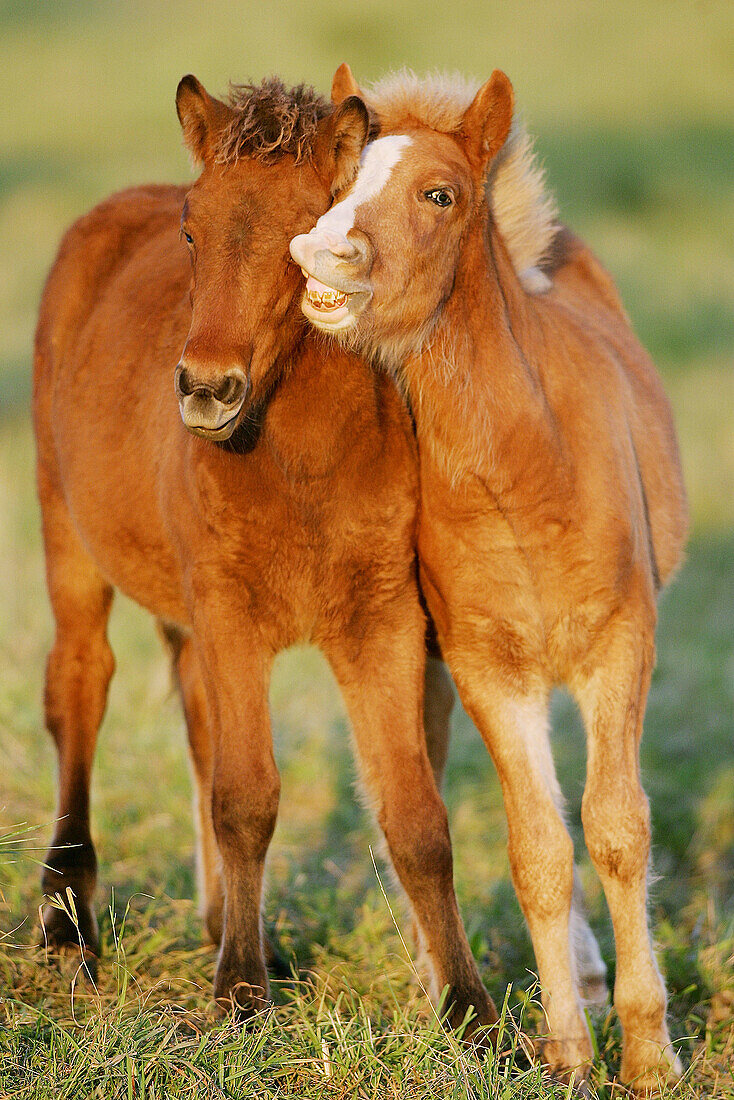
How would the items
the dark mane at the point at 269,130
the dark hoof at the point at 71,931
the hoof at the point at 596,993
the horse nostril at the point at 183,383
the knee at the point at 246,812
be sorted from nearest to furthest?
the horse nostril at the point at 183,383, the dark mane at the point at 269,130, the knee at the point at 246,812, the hoof at the point at 596,993, the dark hoof at the point at 71,931

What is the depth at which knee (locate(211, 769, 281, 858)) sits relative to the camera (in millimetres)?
3900

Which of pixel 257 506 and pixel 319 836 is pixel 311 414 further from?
pixel 319 836

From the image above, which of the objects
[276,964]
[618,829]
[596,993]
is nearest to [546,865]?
[618,829]

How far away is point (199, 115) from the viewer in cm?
367

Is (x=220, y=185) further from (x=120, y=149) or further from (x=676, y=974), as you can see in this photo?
(x=120, y=149)

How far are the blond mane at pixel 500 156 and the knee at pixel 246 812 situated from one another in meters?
1.83

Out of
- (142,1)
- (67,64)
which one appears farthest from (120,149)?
(142,1)

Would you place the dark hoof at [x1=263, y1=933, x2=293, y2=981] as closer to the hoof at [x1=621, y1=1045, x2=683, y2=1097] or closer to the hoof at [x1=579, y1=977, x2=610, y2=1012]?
the hoof at [x1=579, y1=977, x2=610, y2=1012]

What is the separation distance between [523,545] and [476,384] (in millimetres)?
498

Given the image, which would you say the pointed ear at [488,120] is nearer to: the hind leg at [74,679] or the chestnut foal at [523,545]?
the chestnut foal at [523,545]

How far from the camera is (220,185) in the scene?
139 inches

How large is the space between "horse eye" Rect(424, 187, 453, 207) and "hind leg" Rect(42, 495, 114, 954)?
229 centimetres

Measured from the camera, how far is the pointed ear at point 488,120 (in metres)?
3.73

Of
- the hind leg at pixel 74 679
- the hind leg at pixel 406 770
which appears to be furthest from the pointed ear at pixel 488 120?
the hind leg at pixel 74 679
